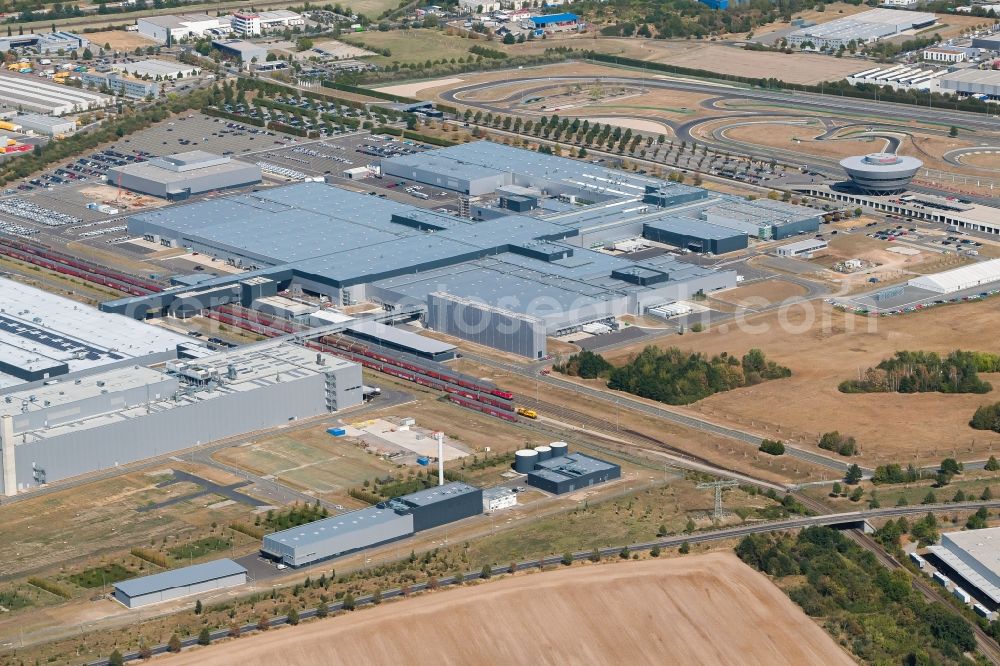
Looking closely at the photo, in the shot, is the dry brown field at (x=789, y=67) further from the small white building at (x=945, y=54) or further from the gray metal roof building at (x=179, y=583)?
the gray metal roof building at (x=179, y=583)

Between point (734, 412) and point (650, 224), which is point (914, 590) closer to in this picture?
point (734, 412)

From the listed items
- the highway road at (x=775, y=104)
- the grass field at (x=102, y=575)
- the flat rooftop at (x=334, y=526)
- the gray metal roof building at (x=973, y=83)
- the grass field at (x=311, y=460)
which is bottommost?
the grass field at (x=102, y=575)

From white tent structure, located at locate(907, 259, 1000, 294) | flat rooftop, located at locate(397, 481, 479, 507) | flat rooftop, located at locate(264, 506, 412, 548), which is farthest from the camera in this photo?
white tent structure, located at locate(907, 259, 1000, 294)

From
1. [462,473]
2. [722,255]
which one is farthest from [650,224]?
[462,473]

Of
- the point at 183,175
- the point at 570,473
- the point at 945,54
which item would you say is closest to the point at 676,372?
the point at 570,473

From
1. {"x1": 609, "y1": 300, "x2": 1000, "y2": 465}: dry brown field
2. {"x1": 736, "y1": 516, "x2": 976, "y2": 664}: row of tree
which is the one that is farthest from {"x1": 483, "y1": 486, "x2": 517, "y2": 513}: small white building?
{"x1": 609, "y1": 300, "x2": 1000, "y2": 465}: dry brown field

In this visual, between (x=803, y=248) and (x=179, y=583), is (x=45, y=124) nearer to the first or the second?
(x=803, y=248)

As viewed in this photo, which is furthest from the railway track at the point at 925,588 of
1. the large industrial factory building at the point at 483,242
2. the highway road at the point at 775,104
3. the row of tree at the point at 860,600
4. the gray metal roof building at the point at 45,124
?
the gray metal roof building at the point at 45,124

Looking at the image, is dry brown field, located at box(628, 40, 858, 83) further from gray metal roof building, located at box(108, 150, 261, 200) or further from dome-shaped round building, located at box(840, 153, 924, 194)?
gray metal roof building, located at box(108, 150, 261, 200)
